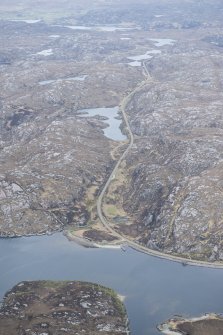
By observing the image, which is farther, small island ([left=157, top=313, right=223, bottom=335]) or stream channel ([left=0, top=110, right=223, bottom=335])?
stream channel ([left=0, top=110, right=223, bottom=335])

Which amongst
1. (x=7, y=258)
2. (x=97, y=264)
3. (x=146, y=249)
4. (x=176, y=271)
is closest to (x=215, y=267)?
(x=176, y=271)

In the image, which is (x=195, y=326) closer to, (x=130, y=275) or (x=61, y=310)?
(x=130, y=275)

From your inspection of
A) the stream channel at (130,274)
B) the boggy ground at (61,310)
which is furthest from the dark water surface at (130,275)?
the boggy ground at (61,310)

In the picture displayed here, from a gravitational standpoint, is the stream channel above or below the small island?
below

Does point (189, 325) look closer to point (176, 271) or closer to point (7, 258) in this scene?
point (176, 271)

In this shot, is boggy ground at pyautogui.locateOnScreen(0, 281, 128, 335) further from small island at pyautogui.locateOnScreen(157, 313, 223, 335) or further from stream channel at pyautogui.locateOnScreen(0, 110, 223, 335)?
small island at pyautogui.locateOnScreen(157, 313, 223, 335)

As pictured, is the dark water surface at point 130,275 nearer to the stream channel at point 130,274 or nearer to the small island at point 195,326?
the stream channel at point 130,274

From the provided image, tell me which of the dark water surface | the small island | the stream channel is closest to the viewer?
the small island

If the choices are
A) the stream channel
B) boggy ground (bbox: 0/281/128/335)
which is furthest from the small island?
boggy ground (bbox: 0/281/128/335)
